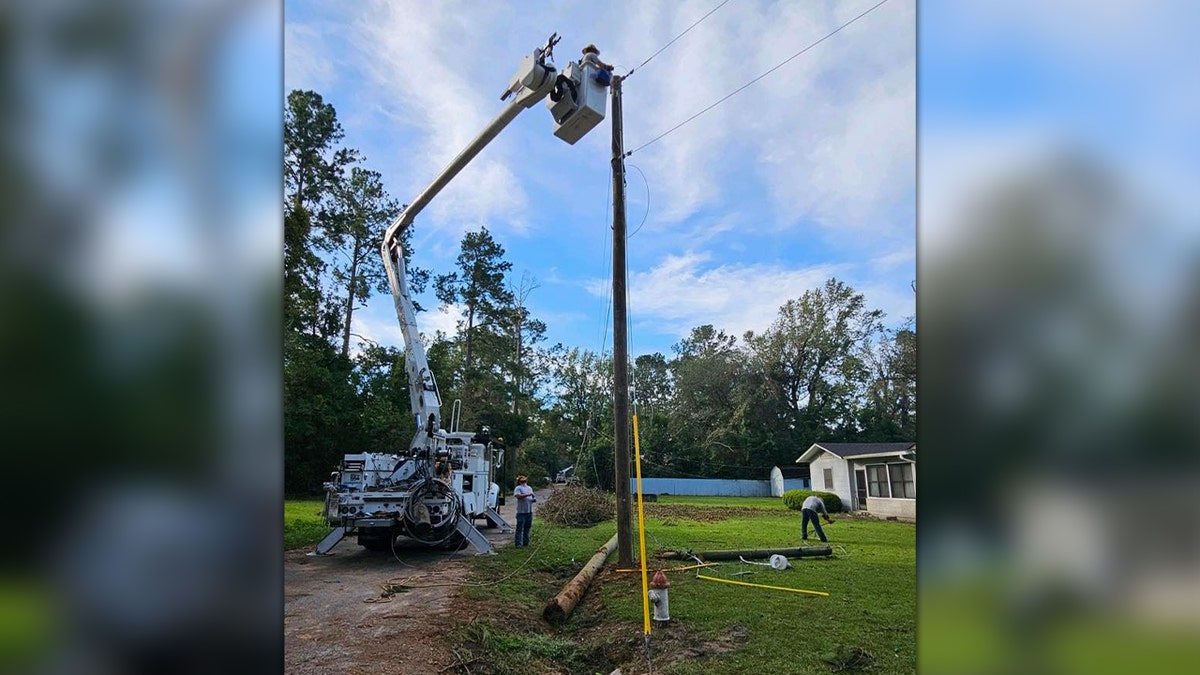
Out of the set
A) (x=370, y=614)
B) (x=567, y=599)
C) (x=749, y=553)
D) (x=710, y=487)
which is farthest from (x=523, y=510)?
(x=710, y=487)

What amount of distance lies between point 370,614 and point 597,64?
23.6ft

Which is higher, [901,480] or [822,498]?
[901,480]

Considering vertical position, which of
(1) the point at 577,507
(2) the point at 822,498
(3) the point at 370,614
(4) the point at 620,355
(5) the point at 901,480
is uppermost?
(4) the point at 620,355

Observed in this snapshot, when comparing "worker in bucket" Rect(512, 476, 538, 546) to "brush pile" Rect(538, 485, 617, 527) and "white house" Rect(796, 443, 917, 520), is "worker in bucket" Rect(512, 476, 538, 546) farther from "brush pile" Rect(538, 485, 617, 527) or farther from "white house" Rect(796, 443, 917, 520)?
"white house" Rect(796, 443, 917, 520)

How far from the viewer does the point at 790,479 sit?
39875 mm

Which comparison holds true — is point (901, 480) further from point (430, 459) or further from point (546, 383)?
point (546, 383)

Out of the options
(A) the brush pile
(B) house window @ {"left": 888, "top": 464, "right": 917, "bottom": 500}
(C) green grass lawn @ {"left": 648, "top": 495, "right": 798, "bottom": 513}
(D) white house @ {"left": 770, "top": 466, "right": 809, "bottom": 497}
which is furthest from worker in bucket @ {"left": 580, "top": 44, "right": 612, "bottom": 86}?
(D) white house @ {"left": 770, "top": 466, "right": 809, "bottom": 497}

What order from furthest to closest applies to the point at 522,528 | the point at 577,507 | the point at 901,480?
the point at 901,480 → the point at 577,507 → the point at 522,528

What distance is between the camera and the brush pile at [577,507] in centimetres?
1984

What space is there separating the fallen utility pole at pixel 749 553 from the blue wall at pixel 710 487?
29.6 metres
